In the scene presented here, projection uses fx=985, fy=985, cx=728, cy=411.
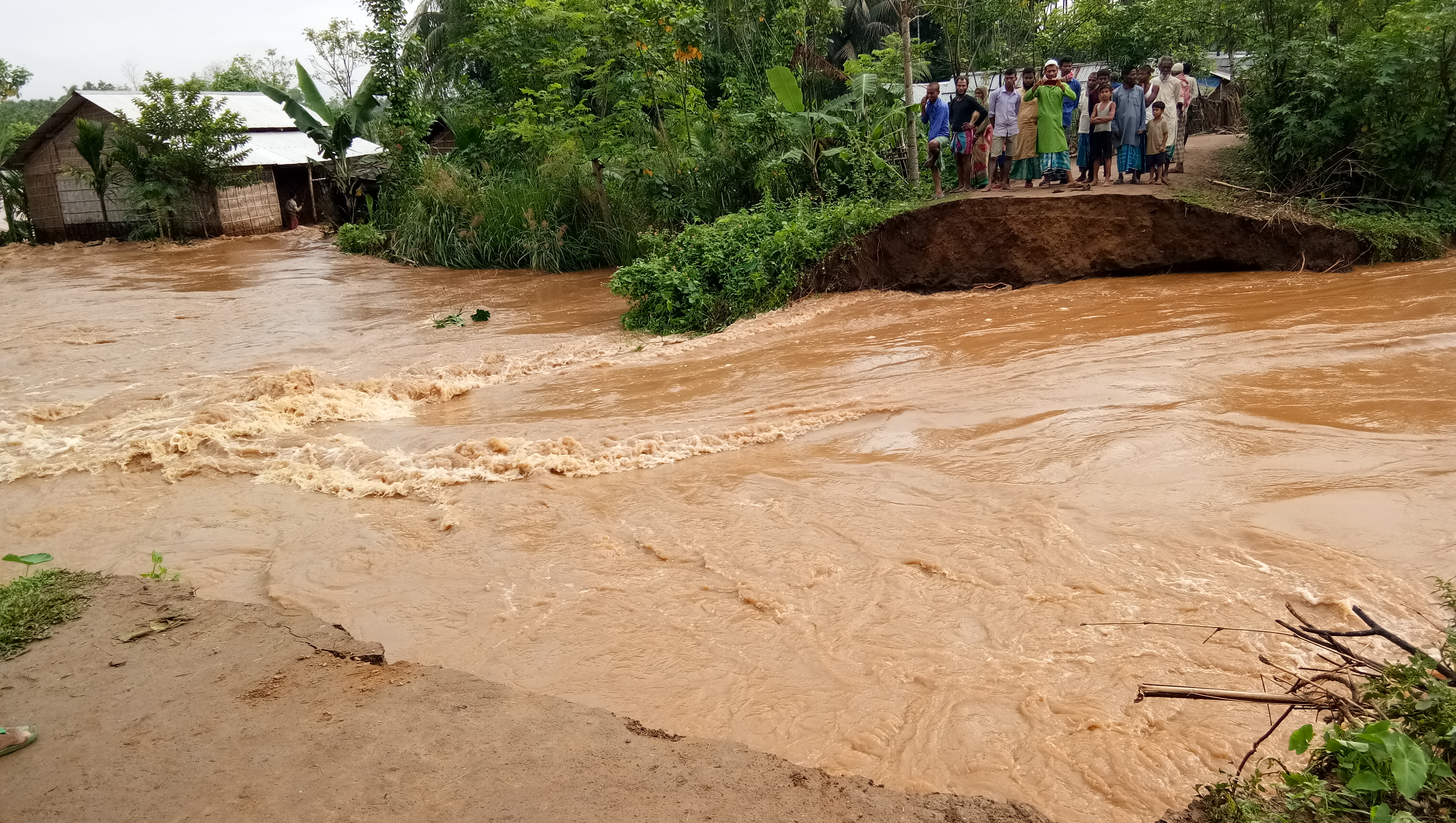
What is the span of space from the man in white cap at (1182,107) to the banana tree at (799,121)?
13.1ft

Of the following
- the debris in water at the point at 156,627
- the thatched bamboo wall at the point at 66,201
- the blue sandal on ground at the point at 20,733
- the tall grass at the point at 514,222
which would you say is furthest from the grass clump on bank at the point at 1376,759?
the thatched bamboo wall at the point at 66,201

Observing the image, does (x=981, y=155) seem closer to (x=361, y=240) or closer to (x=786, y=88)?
(x=786, y=88)

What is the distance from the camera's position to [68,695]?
3.69m

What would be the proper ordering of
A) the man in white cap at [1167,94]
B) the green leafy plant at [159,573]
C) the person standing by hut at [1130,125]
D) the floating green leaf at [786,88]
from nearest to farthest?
the green leafy plant at [159,573], the man in white cap at [1167,94], the person standing by hut at [1130,125], the floating green leaf at [786,88]

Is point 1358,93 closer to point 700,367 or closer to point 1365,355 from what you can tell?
point 1365,355

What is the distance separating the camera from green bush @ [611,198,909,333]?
10891mm

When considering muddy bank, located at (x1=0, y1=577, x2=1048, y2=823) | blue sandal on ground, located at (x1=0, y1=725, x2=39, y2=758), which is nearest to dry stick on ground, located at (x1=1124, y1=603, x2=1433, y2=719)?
muddy bank, located at (x1=0, y1=577, x2=1048, y2=823)

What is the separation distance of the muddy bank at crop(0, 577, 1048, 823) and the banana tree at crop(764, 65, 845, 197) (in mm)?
9673

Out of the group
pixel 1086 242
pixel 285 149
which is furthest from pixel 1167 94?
pixel 285 149

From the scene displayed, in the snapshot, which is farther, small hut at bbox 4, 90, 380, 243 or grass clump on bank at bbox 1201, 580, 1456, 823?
small hut at bbox 4, 90, 380, 243

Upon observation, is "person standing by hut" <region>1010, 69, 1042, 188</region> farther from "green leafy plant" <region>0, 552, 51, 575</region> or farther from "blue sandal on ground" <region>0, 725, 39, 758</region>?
"blue sandal on ground" <region>0, 725, 39, 758</region>

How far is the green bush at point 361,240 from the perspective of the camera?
19000 millimetres

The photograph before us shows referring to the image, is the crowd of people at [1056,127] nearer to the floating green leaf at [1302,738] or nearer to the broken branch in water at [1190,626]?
the broken branch in water at [1190,626]

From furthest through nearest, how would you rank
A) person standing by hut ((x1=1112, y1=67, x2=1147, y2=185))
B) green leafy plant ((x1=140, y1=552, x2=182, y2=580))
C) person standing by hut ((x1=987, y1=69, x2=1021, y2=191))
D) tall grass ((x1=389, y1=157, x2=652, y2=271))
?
1. tall grass ((x1=389, y1=157, x2=652, y2=271))
2. person standing by hut ((x1=987, y1=69, x2=1021, y2=191))
3. person standing by hut ((x1=1112, y1=67, x2=1147, y2=185))
4. green leafy plant ((x1=140, y1=552, x2=182, y2=580))
